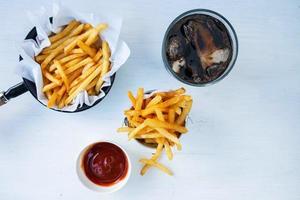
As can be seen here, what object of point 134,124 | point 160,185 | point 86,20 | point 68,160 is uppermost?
point 86,20

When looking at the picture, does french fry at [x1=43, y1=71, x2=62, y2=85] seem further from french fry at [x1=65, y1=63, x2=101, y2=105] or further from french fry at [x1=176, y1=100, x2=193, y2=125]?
french fry at [x1=176, y1=100, x2=193, y2=125]

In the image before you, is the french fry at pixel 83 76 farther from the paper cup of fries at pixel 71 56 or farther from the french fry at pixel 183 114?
the french fry at pixel 183 114

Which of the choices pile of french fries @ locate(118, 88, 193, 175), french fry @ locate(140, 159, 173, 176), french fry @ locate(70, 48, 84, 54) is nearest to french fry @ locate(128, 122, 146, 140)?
pile of french fries @ locate(118, 88, 193, 175)

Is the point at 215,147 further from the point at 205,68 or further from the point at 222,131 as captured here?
the point at 205,68

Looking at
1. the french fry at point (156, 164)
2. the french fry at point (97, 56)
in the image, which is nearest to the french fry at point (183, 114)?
the french fry at point (156, 164)

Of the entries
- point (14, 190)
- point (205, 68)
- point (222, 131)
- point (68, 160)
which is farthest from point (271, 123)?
point (14, 190)
